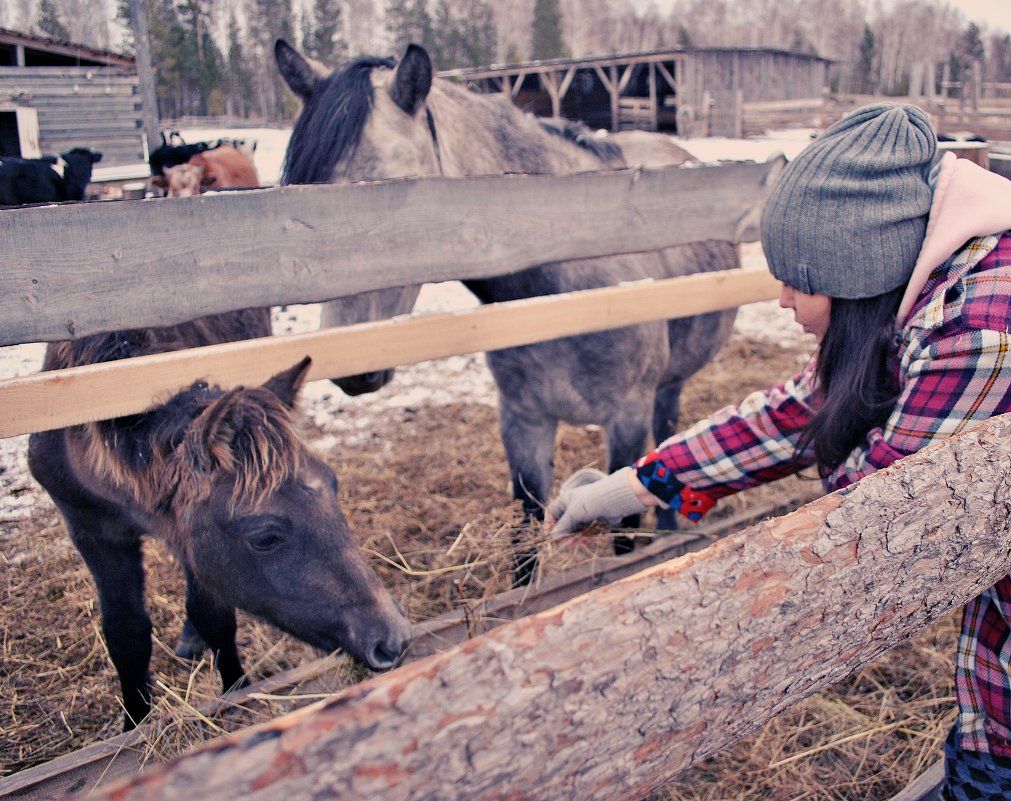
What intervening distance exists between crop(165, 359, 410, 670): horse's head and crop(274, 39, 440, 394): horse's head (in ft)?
2.09

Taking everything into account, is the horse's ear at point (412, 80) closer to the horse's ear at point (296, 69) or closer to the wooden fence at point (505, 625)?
the horse's ear at point (296, 69)

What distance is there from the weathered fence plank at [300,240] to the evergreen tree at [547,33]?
48043 mm

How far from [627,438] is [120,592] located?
207cm

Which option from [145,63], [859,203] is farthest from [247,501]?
[145,63]

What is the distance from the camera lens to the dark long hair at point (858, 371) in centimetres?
163

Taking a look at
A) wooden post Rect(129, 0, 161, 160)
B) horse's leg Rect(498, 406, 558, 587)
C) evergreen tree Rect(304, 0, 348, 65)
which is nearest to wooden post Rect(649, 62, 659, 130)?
evergreen tree Rect(304, 0, 348, 65)

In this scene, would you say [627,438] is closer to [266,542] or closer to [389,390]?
[266,542]

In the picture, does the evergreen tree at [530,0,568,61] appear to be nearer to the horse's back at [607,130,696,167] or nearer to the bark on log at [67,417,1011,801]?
the horse's back at [607,130,696,167]

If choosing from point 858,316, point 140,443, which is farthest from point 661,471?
point 140,443

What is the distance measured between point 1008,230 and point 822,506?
89cm

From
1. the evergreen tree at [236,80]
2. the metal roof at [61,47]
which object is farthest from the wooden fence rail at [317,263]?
the evergreen tree at [236,80]

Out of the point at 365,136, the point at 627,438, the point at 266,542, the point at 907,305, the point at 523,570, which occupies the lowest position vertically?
the point at 523,570

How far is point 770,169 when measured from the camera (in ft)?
10.4

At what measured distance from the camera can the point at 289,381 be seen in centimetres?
202
